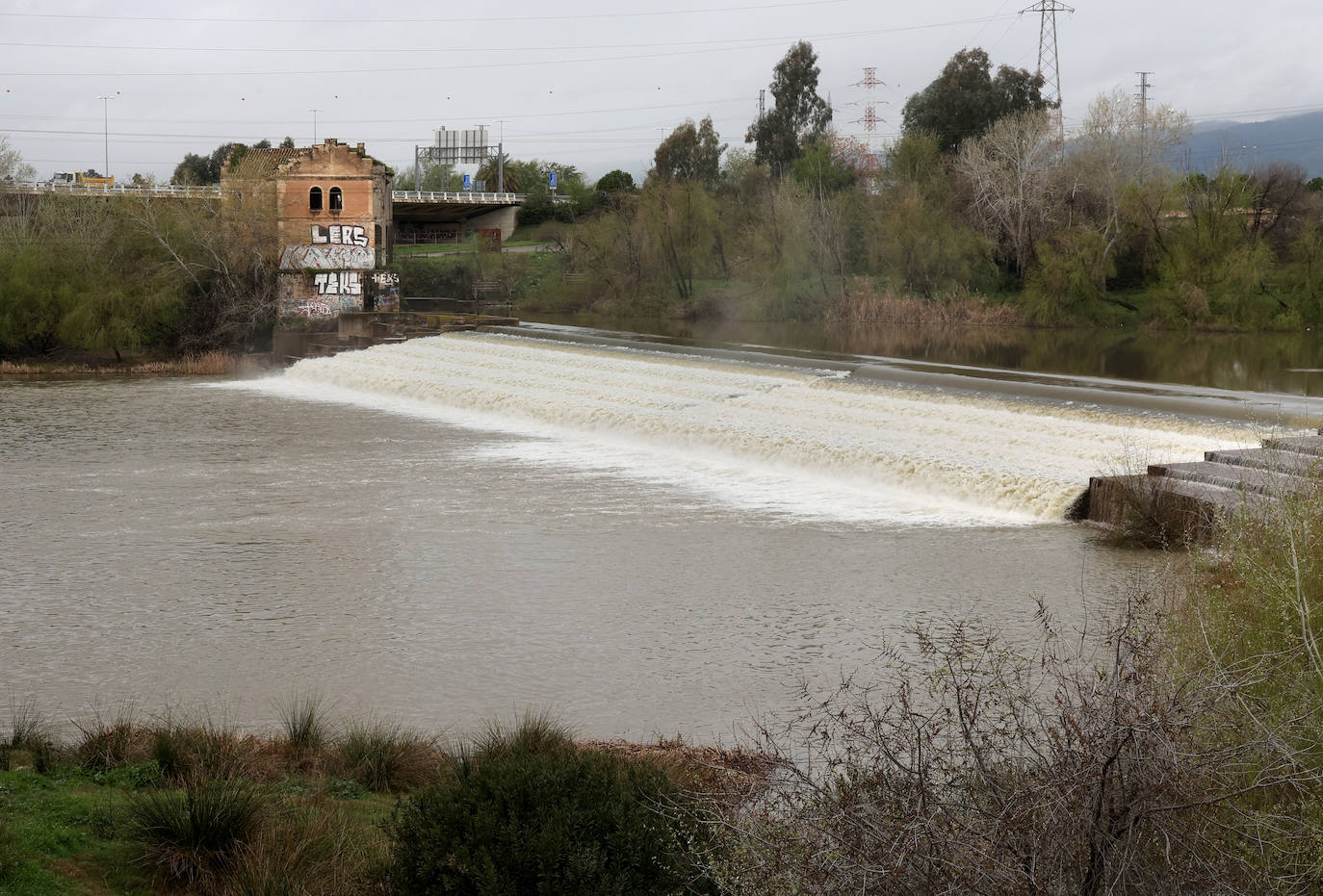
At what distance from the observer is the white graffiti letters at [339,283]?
3806 cm

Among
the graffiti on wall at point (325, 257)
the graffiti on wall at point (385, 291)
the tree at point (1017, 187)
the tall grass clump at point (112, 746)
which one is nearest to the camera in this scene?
the tall grass clump at point (112, 746)

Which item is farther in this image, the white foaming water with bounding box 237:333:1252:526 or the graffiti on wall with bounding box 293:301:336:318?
the graffiti on wall with bounding box 293:301:336:318

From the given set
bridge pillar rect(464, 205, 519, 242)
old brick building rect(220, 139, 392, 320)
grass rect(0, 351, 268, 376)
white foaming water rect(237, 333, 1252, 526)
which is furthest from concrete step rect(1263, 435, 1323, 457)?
bridge pillar rect(464, 205, 519, 242)

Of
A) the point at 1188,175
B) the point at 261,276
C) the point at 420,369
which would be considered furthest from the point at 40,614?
the point at 1188,175

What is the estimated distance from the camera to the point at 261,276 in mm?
37281

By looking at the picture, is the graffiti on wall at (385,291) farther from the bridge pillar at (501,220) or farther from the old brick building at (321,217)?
the bridge pillar at (501,220)

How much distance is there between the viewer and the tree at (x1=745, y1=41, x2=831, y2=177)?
66500 millimetres

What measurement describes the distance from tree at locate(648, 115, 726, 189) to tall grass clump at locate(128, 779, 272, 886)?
68.8 metres

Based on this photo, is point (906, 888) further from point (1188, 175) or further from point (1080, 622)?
point (1188, 175)

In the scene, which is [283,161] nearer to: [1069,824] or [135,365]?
[135,365]

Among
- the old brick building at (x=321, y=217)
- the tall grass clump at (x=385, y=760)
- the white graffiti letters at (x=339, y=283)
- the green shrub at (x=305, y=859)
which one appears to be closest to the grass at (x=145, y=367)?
the old brick building at (x=321, y=217)

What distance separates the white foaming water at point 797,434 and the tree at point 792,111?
42.1 m

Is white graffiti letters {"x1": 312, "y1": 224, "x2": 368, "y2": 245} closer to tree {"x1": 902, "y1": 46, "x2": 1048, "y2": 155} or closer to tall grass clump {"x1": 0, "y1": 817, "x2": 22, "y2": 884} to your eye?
tree {"x1": 902, "y1": 46, "x2": 1048, "y2": 155}

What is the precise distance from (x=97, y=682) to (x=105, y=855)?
451 cm
